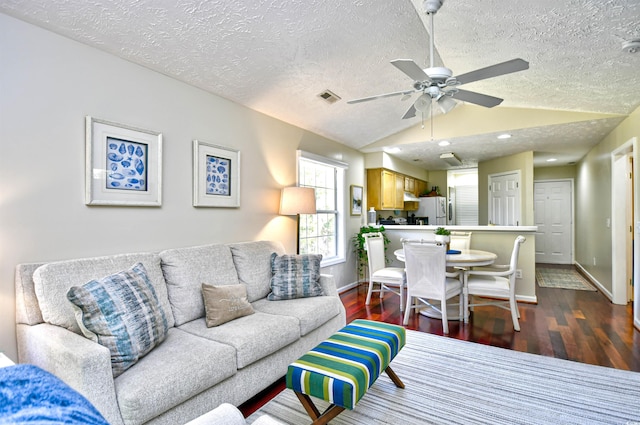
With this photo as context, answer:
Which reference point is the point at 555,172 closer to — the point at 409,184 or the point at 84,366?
the point at 409,184

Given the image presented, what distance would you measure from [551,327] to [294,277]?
283 cm

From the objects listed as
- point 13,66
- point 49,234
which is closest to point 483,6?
point 13,66

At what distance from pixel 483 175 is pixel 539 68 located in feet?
14.4

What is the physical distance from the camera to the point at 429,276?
3492 mm

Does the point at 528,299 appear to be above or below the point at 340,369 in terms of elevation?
below

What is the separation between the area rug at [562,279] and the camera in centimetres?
543

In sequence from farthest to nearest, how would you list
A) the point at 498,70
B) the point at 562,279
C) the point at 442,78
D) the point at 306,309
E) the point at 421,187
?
the point at 421,187 < the point at 562,279 < the point at 306,309 < the point at 442,78 < the point at 498,70

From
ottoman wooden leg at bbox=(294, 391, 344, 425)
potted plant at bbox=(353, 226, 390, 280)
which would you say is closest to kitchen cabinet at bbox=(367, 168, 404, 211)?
potted plant at bbox=(353, 226, 390, 280)

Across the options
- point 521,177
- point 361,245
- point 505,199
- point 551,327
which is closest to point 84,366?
point 551,327

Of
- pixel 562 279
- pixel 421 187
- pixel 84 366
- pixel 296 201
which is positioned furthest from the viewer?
pixel 421 187

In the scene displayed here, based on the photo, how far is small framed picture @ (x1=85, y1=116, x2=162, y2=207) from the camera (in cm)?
223

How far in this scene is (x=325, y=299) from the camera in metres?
2.94

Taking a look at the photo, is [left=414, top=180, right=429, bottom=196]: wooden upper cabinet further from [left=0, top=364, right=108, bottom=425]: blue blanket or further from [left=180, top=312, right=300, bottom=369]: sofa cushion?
[left=0, top=364, right=108, bottom=425]: blue blanket

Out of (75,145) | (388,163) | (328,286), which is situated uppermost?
(388,163)
